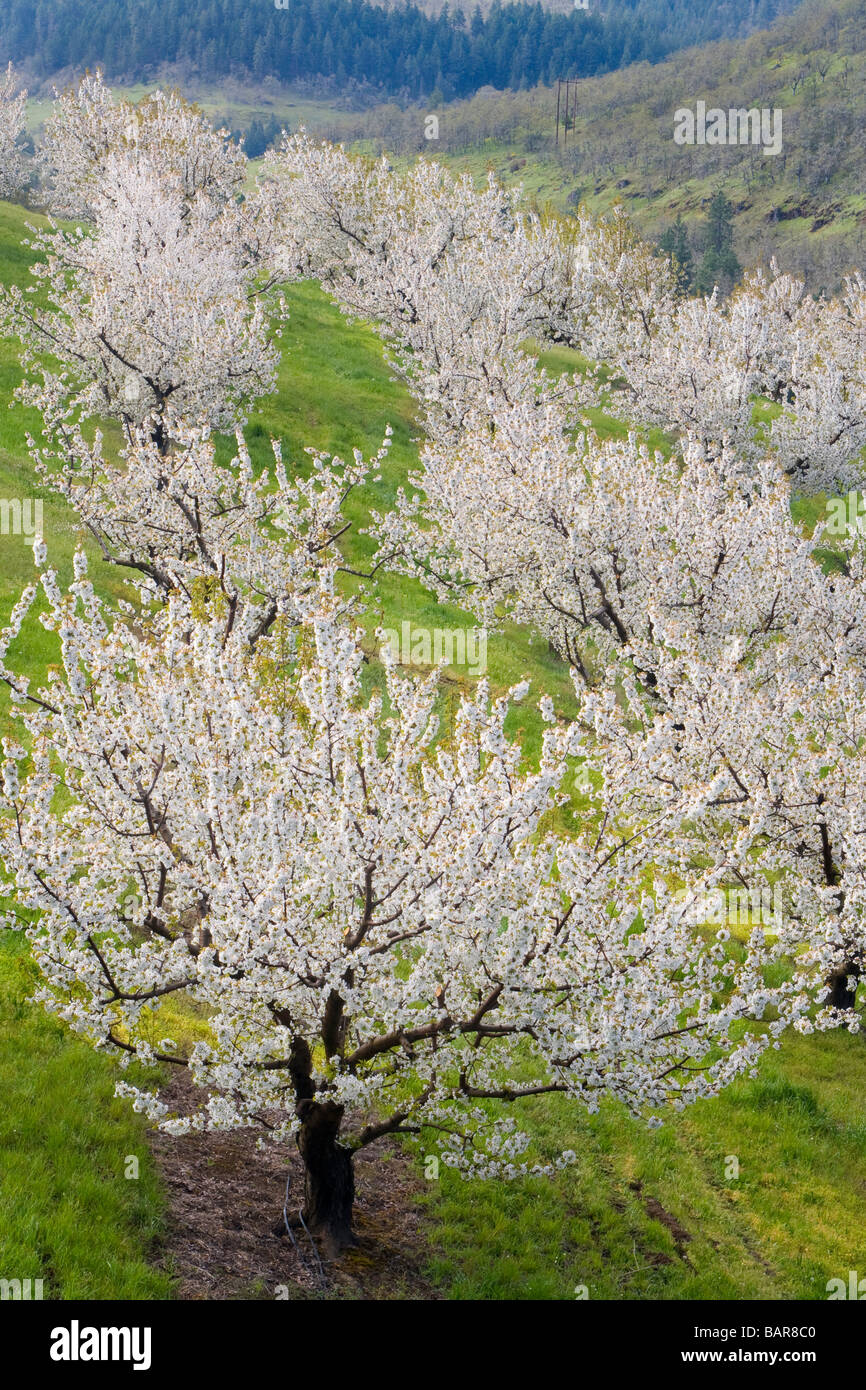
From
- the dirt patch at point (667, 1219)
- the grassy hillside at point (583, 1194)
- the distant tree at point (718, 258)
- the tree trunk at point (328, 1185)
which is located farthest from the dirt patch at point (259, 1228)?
the distant tree at point (718, 258)

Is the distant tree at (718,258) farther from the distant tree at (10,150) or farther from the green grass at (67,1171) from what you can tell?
the green grass at (67,1171)

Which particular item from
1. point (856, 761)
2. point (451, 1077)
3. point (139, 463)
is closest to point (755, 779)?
point (856, 761)

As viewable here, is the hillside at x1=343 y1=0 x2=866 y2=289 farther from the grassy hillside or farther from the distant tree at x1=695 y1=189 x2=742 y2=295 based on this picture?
the grassy hillside

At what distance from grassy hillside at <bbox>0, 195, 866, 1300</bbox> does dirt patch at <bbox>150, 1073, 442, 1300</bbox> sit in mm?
299

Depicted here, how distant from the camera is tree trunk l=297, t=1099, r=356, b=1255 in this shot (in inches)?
373

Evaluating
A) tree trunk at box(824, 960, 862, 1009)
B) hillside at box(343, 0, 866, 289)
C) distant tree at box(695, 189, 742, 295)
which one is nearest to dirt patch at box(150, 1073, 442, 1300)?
tree trunk at box(824, 960, 862, 1009)

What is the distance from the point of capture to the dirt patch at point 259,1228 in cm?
888

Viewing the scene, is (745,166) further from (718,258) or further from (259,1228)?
(259,1228)

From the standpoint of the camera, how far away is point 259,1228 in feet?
31.9

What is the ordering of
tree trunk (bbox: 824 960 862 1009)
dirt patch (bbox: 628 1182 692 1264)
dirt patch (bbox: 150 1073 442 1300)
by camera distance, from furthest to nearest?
tree trunk (bbox: 824 960 862 1009), dirt patch (bbox: 628 1182 692 1264), dirt patch (bbox: 150 1073 442 1300)

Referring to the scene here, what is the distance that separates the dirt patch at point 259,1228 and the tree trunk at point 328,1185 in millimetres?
184

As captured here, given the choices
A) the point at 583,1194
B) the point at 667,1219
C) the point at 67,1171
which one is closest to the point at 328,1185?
the point at 67,1171
